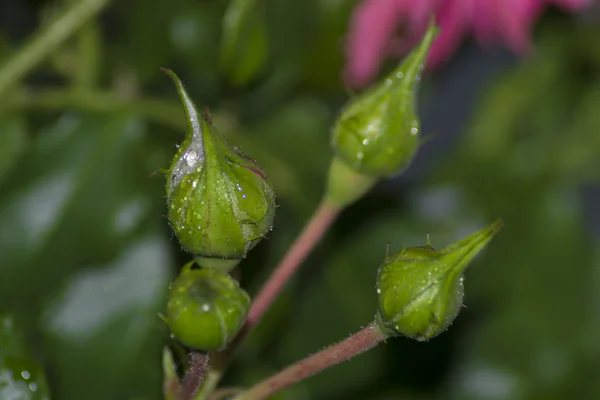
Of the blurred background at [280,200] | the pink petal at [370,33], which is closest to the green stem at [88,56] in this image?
the blurred background at [280,200]

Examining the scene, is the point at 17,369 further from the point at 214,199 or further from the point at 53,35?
the point at 53,35

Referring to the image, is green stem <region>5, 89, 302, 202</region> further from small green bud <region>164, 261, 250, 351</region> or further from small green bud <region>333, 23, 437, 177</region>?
small green bud <region>164, 261, 250, 351</region>

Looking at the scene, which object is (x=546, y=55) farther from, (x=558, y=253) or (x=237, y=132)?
(x=237, y=132)

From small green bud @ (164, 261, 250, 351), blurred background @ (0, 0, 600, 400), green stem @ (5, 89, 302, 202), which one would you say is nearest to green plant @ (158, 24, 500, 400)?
small green bud @ (164, 261, 250, 351)

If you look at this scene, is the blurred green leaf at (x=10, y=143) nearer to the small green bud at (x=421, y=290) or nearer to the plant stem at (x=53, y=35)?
the plant stem at (x=53, y=35)

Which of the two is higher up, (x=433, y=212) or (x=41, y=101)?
(x=41, y=101)

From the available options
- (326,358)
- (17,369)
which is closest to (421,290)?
(326,358)

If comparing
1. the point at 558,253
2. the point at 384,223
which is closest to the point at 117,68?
the point at 384,223
